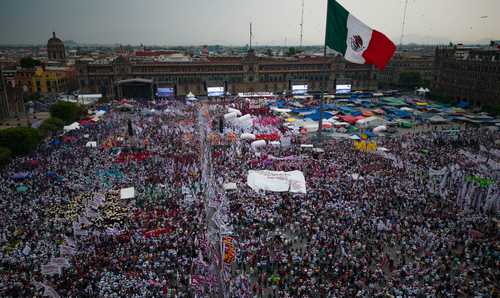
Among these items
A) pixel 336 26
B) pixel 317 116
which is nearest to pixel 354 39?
pixel 336 26

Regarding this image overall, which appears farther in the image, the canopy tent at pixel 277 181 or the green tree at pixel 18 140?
the green tree at pixel 18 140

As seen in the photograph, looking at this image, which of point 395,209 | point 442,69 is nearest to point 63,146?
point 395,209

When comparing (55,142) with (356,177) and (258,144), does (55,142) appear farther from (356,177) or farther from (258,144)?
(356,177)

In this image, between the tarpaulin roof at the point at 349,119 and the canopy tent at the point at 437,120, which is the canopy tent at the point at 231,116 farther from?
the canopy tent at the point at 437,120

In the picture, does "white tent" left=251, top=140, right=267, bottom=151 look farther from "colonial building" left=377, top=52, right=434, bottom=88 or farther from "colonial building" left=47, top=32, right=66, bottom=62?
"colonial building" left=47, top=32, right=66, bottom=62

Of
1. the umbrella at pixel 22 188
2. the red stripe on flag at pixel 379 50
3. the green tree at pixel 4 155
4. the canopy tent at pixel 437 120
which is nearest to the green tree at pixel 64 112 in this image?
the green tree at pixel 4 155
